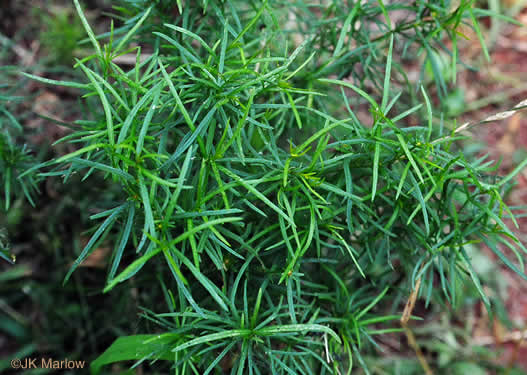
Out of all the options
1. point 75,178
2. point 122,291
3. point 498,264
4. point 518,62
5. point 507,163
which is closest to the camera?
point 122,291

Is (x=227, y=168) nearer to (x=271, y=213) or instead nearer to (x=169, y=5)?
(x=271, y=213)

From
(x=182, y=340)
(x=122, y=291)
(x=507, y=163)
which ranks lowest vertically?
(x=507, y=163)

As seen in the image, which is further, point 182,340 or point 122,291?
point 122,291

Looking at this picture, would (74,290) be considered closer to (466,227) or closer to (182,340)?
(182,340)

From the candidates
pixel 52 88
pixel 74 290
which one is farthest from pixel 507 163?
pixel 52 88

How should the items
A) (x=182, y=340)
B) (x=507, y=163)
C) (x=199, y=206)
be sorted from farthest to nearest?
(x=507, y=163) < (x=182, y=340) < (x=199, y=206)

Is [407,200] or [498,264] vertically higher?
[407,200]
